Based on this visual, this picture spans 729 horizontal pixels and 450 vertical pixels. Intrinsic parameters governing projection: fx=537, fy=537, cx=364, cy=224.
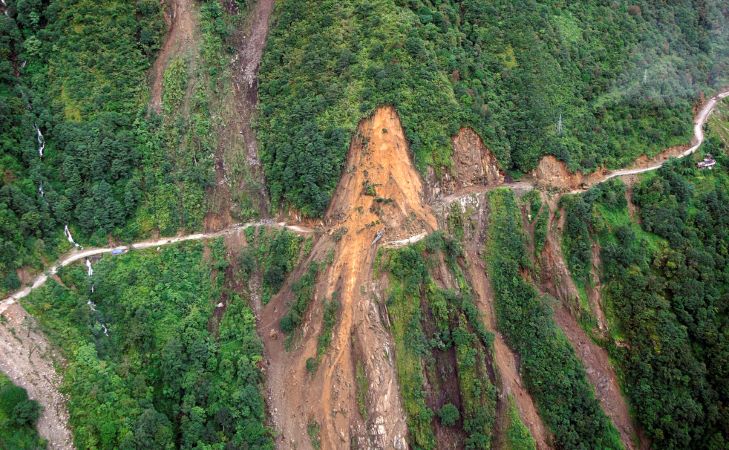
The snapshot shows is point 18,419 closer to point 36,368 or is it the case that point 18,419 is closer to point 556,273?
point 36,368

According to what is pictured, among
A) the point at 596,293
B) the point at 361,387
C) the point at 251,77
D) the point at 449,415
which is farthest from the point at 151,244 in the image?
the point at 596,293

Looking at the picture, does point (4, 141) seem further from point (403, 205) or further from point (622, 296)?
point (622, 296)

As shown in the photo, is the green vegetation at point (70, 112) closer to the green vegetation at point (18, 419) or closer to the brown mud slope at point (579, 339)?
the green vegetation at point (18, 419)

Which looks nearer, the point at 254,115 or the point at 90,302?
the point at 90,302

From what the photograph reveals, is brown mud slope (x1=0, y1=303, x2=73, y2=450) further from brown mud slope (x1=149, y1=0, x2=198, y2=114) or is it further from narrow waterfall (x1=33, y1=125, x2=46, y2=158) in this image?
brown mud slope (x1=149, y1=0, x2=198, y2=114)

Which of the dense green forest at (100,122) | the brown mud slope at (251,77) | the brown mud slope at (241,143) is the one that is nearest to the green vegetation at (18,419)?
the dense green forest at (100,122)

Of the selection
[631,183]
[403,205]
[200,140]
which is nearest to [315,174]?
[403,205]
